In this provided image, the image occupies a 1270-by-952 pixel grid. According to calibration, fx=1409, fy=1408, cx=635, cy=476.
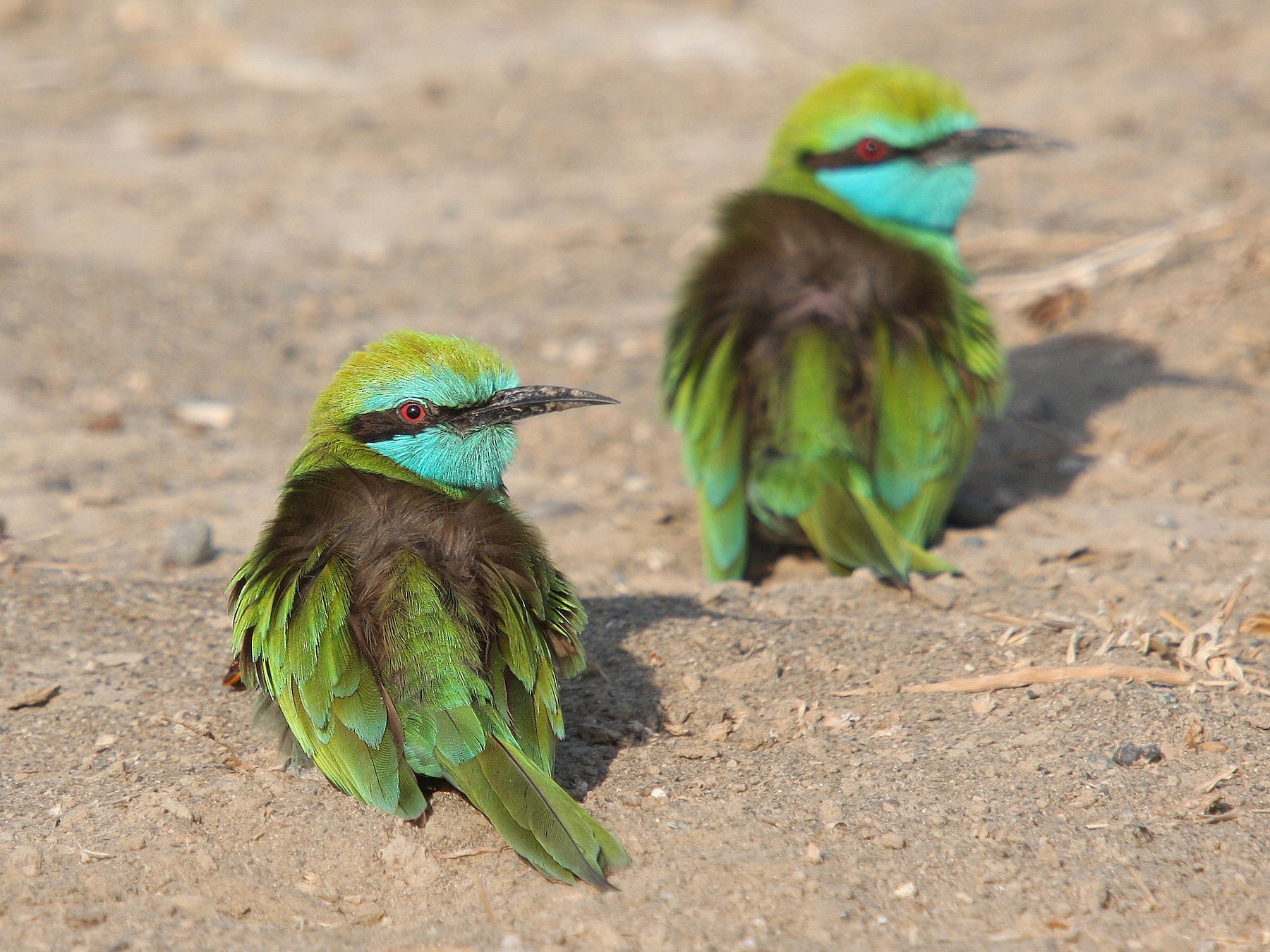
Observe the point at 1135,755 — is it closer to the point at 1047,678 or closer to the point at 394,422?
the point at 1047,678

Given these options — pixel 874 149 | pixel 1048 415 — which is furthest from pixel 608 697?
pixel 1048 415

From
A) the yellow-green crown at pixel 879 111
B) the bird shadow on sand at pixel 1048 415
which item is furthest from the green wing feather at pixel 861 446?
the yellow-green crown at pixel 879 111

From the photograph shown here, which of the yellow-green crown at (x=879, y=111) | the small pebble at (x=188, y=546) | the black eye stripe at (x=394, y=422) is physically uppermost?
the yellow-green crown at (x=879, y=111)

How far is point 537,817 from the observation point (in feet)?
7.35

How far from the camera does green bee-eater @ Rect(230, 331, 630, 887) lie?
7.66 feet

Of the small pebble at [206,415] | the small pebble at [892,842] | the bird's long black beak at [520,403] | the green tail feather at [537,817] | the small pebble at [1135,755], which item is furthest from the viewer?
the small pebble at [206,415]

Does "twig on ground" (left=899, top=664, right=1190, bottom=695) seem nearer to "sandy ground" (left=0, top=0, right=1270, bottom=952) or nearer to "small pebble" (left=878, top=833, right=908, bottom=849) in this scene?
"sandy ground" (left=0, top=0, right=1270, bottom=952)

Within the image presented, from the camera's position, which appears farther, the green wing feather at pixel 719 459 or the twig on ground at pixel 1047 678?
the green wing feather at pixel 719 459

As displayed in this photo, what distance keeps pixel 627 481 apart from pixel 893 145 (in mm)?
1334

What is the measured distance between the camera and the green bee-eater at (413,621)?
234 centimetres

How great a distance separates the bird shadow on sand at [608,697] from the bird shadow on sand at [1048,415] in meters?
1.48

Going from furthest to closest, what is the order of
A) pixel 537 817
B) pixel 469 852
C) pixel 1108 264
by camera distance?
pixel 1108 264 → pixel 469 852 → pixel 537 817

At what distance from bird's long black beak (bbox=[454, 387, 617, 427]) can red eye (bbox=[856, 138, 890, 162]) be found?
1.80m

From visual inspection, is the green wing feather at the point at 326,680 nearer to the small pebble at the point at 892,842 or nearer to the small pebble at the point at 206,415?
the small pebble at the point at 892,842
